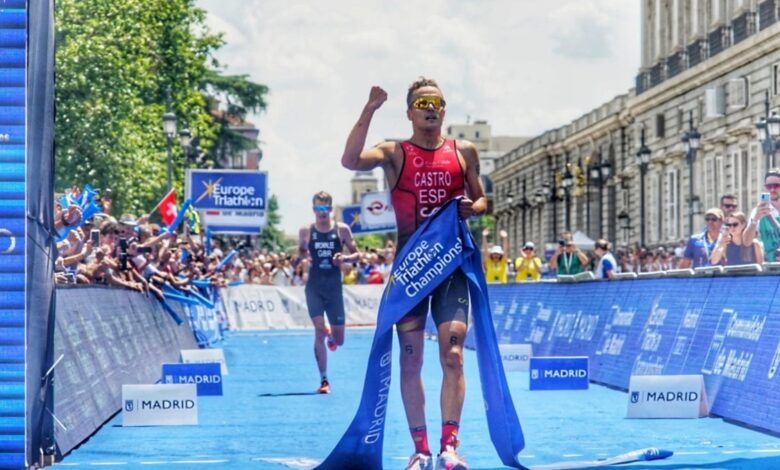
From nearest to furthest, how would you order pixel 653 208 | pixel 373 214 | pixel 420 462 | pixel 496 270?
1. pixel 420 462
2. pixel 496 270
3. pixel 373 214
4. pixel 653 208

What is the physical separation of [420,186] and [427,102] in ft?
1.50

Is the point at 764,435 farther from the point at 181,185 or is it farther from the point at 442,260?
the point at 181,185

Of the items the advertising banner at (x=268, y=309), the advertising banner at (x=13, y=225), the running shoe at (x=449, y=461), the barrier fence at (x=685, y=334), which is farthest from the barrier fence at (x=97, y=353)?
the advertising banner at (x=268, y=309)

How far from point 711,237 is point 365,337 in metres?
19.6

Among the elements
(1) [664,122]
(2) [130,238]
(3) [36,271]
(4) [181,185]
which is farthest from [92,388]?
(1) [664,122]

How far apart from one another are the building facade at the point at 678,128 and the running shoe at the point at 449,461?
40419mm

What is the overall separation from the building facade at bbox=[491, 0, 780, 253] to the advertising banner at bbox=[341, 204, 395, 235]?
31.1 ft

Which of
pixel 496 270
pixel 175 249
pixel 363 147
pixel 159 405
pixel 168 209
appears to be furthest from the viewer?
pixel 168 209

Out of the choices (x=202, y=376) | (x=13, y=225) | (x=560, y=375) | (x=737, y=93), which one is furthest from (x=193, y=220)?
(x=737, y=93)

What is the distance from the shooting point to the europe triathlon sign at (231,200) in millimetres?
37969

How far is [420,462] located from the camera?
377 inches

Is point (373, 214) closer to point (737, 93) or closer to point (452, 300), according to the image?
point (737, 93)

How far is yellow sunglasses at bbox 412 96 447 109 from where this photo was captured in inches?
389

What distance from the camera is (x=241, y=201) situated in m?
38.1
